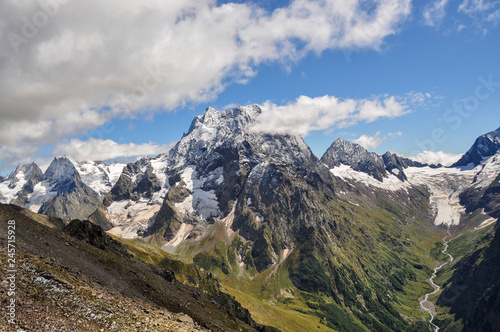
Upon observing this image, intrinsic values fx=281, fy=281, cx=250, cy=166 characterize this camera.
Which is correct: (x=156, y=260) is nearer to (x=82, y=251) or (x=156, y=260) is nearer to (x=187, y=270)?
(x=187, y=270)

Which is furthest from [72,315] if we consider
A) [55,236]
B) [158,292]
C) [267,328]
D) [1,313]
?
[267,328]

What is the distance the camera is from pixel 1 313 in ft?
92.6

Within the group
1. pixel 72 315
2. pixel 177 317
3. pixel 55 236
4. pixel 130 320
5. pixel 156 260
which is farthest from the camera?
pixel 156 260

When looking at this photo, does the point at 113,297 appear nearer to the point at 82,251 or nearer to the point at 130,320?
the point at 130,320

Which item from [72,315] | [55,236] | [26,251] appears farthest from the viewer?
[55,236]

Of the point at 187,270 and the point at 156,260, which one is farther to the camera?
the point at 156,260

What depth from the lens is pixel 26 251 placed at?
130 ft

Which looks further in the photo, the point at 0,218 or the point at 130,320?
the point at 0,218

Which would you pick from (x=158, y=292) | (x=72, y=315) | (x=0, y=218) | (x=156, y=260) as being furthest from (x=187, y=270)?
(x=72, y=315)

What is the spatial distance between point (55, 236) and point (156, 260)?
137555 millimetres

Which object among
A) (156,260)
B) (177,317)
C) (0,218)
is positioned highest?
(0,218)

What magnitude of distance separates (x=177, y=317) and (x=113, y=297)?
11.0 metres

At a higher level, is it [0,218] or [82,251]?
[0,218]

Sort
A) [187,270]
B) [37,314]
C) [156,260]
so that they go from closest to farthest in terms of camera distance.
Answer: [37,314] < [187,270] < [156,260]
